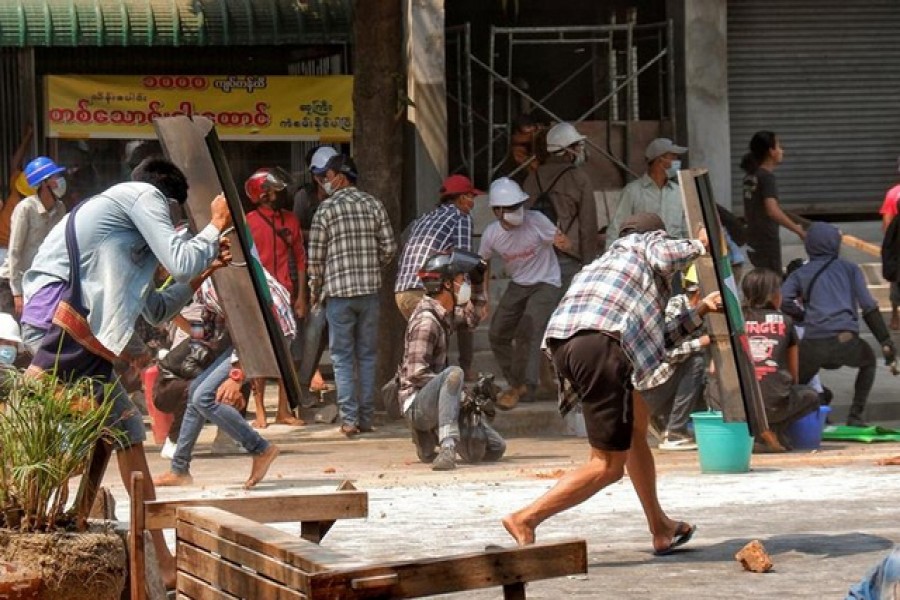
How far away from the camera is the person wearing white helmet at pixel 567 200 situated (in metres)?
15.8

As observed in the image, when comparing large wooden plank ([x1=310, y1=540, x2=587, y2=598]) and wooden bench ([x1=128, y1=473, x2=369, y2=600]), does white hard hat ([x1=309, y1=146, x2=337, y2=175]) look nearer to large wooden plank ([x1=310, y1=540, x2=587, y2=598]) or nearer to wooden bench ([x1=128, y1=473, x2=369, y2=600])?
wooden bench ([x1=128, y1=473, x2=369, y2=600])

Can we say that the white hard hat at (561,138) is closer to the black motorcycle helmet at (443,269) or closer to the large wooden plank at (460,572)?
A: the black motorcycle helmet at (443,269)

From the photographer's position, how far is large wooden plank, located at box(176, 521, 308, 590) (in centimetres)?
425

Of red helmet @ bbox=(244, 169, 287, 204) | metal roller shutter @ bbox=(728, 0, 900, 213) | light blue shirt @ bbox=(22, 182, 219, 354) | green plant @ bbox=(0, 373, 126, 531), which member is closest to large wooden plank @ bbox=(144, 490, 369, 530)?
green plant @ bbox=(0, 373, 126, 531)

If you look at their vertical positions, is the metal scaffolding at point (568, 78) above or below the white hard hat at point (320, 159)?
above

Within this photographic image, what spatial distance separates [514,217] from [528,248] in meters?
0.31

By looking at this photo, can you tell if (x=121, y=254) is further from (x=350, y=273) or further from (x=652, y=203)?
(x=652, y=203)

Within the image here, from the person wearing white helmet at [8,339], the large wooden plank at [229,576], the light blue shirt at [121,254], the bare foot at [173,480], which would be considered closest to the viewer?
the large wooden plank at [229,576]

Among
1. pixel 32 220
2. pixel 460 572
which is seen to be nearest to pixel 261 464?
pixel 32 220

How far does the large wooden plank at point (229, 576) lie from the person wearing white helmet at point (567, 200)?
1079 centimetres

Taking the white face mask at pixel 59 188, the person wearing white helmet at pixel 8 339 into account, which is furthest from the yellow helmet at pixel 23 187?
the person wearing white helmet at pixel 8 339

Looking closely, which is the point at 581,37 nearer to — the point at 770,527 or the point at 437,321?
the point at 437,321

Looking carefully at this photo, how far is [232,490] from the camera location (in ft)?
37.5

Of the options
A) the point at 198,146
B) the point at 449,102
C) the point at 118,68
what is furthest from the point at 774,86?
the point at 198,146
